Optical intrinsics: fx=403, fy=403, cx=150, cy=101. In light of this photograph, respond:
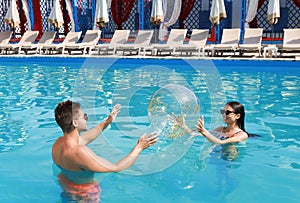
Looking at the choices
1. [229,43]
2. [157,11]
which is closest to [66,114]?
[229,43]

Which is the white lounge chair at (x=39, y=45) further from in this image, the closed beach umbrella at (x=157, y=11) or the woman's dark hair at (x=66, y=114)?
the woman's dark hair at (x=66, y=114)

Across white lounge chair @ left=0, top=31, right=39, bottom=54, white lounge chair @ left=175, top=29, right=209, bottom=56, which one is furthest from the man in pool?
white lounge chair @ left=0, top=31, right=39, bottom=54

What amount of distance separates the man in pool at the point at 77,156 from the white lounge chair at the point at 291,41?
9791 millimetres

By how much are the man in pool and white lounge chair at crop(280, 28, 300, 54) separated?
9791 mm

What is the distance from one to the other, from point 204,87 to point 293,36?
206 inches

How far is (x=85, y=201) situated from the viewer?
8.44ft

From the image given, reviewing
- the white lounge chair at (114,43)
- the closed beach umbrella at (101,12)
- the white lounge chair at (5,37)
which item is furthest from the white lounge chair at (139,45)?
the white lounge chair at (5,37)

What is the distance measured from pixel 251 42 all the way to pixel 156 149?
8.95 meters

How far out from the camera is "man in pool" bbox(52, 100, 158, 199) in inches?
93.3

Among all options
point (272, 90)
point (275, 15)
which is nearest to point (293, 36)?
point (275, 15)

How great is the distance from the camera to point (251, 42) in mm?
12250

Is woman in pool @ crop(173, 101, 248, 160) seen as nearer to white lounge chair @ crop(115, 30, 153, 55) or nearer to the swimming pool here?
the swimming pool

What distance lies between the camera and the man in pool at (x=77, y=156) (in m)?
2.37

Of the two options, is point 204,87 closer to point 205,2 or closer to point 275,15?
point 275,15
